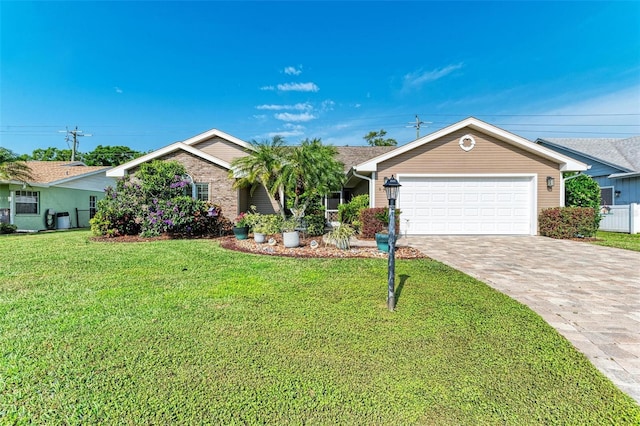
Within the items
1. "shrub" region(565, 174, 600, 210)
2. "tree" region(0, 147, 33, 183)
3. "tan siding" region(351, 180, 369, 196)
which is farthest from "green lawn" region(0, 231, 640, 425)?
"tree" region(0, 147, 33, 183)

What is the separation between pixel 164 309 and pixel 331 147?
915 centimetres

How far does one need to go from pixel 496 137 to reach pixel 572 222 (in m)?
4.14

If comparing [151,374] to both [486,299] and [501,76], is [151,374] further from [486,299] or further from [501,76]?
[501,76]

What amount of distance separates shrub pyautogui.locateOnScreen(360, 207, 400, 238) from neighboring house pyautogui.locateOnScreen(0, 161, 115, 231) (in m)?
16.5

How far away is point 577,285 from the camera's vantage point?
15.9ft

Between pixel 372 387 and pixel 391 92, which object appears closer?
pixel 372 387

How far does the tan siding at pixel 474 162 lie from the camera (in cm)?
1139

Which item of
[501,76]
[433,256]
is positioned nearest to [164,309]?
[433,256]

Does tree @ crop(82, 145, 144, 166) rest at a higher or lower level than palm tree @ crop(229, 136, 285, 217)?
higher

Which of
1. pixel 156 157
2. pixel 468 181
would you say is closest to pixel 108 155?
pixel 156 157

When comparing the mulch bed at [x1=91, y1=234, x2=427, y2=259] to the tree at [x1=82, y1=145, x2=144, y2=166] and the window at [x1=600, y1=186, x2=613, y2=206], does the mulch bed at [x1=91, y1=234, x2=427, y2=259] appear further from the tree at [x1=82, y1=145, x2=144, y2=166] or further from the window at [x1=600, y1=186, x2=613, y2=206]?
the tree at [x1=82, y1=145, x2=144, y2=166]

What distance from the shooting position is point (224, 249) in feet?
27.9

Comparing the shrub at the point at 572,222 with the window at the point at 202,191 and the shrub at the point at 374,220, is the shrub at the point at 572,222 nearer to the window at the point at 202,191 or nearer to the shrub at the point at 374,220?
the shrub at the point at 374,220

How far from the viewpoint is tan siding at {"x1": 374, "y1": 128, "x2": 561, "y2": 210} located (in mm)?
11391
